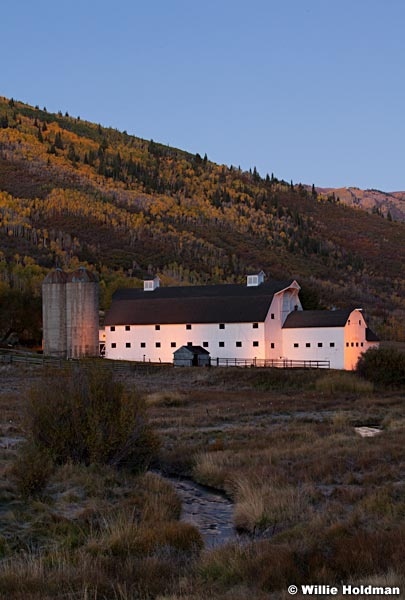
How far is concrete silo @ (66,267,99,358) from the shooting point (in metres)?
66.7

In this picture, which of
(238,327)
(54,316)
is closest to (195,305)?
(238,327)

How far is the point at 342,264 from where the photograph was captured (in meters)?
157

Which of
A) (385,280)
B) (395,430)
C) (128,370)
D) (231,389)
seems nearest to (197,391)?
(231,389)

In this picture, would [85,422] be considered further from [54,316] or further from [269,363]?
[54,316]

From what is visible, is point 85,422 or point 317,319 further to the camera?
point 317,319

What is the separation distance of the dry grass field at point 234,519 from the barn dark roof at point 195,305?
31526 millimetres

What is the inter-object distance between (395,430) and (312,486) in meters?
10.5

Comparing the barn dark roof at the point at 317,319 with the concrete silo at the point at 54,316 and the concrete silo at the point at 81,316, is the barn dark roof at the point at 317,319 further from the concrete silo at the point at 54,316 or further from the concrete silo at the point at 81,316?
the concrete silo at the point at 54,316

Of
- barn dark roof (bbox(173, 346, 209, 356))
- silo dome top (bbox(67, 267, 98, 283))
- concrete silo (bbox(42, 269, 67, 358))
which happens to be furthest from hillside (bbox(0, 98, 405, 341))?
barn dark roof (bbox(173, 346, 209, 356))

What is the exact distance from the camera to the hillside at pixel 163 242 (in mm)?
106125

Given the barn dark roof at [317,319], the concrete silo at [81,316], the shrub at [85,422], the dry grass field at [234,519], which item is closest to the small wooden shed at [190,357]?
the barn dark roof at [317,319]

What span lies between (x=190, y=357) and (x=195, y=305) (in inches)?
251

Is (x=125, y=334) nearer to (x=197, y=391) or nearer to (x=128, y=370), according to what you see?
(x=128, y=370)

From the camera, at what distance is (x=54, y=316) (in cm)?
6731
